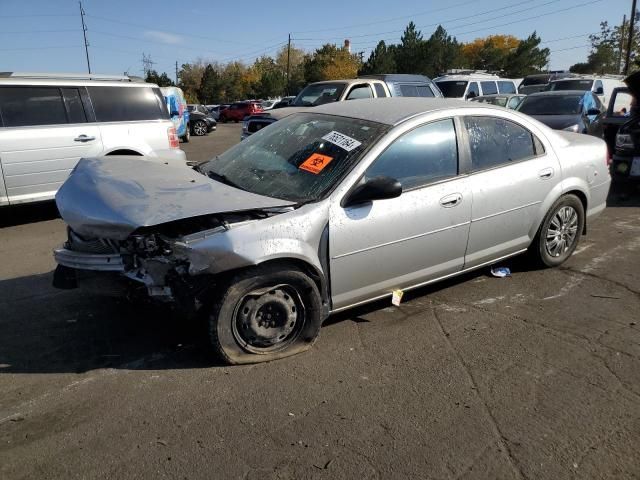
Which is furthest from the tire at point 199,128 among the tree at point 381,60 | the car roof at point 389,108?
the tree at point 381,60

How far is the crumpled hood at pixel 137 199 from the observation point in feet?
9.86

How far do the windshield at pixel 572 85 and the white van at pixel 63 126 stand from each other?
14751mm

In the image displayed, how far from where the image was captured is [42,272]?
5000 mm

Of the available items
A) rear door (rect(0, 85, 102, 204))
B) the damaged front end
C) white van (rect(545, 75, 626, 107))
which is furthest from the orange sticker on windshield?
white van (rect(545, 75, 626, 107))

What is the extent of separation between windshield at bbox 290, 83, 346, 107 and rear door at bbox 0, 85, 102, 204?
16.5 ft

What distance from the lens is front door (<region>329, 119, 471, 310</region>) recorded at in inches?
135

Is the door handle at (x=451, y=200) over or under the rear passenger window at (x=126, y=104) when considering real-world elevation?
under

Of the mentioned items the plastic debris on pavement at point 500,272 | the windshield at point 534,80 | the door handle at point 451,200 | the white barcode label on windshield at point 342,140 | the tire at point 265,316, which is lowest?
the plastic debris on pavement at point 500,272

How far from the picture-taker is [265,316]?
3.32m

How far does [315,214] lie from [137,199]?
1.13 m

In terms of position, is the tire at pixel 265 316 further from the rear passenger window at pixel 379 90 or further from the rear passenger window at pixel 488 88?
the rear passenger window at pixel 488 88

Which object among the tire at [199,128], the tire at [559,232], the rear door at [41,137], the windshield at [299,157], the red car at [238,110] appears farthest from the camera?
the red car at [238,110]

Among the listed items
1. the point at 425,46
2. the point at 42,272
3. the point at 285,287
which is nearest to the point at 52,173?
the point at 42,272

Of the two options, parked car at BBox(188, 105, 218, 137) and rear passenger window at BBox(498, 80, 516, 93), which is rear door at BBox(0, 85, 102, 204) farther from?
parked car at BBox(188, 105, 218, 137)
